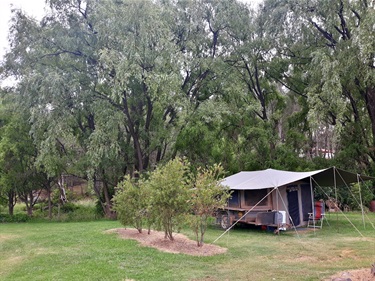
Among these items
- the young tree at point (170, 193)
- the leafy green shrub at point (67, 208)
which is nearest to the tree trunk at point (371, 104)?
the young tree at point (170, 193)

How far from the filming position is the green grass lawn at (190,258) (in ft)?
20.2

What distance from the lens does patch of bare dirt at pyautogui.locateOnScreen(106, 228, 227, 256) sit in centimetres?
798

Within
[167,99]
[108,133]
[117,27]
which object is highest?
[117,27]

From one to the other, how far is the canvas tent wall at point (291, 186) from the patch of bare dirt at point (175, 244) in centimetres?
298

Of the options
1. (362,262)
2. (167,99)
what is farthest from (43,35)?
(362,262)

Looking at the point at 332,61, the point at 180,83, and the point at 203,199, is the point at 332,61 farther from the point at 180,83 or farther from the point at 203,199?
the point at 203,199

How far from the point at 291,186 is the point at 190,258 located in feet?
18.9

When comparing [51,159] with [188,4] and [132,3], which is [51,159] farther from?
[188,4]

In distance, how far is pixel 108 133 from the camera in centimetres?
1534

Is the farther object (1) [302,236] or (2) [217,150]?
(2) [217,150]

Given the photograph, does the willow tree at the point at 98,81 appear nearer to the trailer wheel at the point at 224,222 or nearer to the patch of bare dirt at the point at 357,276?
the trailer wheel at the point at 224,222

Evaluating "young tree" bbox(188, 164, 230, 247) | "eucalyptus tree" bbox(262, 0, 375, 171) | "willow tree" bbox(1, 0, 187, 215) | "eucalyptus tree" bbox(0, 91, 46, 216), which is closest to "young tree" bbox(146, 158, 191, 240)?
"young tree" bbox(188, 164, 230, 247)

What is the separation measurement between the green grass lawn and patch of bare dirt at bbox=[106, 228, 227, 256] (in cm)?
29

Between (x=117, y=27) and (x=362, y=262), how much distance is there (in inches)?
467
